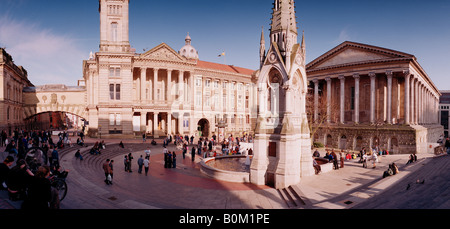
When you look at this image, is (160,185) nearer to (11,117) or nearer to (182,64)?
(182,64)

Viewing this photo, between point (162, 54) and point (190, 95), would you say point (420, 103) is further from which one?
point (162, 54)

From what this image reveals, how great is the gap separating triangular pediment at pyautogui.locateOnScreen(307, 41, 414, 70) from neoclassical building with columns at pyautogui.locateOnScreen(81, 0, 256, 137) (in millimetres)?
18360

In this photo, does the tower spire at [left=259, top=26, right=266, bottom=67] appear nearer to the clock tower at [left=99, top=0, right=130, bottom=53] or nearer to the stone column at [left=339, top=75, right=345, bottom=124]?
the clock tower at [left=99, top=0, right=130, bottom=53]

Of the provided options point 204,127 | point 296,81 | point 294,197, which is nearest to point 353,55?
point 204,127

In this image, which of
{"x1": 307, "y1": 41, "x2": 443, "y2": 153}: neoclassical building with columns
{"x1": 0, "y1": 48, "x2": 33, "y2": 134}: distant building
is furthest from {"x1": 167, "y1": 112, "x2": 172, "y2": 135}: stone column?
{"x1": 307, "y1": 41, "x2": 443, "y2": 153}: neoclassical building with columns

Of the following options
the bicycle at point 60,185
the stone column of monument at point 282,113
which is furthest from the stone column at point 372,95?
the bicycle at point 60,185

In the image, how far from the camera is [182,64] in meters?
47.3

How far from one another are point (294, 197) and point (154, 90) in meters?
38.5

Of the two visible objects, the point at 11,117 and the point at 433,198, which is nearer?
the point at 433,198

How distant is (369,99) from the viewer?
45906mm

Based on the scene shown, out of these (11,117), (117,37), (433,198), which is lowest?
(433,198)

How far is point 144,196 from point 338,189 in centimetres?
1064
